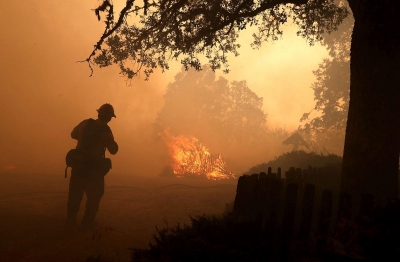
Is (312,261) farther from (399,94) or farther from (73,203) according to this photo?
(73,203)

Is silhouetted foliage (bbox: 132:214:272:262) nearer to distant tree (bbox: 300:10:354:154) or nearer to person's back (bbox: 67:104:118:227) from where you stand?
person's back (bbox: 67:104:118:227)

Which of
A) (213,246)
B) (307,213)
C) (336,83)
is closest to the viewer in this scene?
(213,246)

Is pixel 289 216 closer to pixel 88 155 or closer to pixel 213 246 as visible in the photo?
pixel 213 246

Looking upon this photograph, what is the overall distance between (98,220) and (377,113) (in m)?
7.42

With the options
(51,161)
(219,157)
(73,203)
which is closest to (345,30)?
(219,157)

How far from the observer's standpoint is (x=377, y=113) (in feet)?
14.6

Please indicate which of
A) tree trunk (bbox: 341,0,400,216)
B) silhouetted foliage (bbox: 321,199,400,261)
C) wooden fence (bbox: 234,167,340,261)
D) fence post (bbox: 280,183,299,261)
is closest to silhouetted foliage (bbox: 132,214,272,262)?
wooden fence (bbox: 234,167,340,261)

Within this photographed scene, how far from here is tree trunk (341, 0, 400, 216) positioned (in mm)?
4410

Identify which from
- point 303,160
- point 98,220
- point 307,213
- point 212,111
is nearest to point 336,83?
point 303,160

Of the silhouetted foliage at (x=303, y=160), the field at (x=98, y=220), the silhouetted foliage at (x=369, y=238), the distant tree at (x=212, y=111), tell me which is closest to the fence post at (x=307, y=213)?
the silhouetted foliage at (x=369, y=238)

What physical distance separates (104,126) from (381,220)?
681 cm

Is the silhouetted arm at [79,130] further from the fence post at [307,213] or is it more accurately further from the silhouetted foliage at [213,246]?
the fence post at [307,213]

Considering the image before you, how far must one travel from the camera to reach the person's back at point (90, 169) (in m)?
7.01

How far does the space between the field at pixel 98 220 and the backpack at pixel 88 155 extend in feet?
5.17
